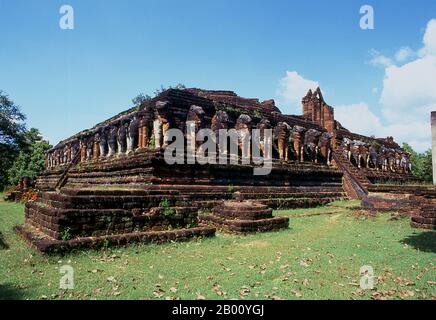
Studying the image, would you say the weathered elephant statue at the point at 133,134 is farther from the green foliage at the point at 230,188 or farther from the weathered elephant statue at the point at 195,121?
the green foliage at the point at 230,188

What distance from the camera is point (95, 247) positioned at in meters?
6.46

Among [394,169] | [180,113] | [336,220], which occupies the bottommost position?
[336,220]

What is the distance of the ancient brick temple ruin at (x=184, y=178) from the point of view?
7004mm

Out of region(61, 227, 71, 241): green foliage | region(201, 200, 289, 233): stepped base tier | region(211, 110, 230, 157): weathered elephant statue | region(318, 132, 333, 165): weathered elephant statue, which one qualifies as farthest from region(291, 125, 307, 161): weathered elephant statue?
region(61, 227, 71, 241): green foliage

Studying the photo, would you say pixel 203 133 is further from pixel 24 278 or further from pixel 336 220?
A: pixel 24 278

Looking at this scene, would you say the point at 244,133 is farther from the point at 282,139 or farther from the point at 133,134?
the point at 133,134

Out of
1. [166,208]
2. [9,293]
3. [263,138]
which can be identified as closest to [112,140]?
[263,138]

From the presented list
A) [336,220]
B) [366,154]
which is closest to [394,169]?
[366,154]

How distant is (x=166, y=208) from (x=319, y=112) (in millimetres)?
21006

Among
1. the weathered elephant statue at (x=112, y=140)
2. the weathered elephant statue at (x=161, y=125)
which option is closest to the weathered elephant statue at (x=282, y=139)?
the weathered elephant statue at (x=161, y=125)

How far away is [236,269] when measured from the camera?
18.4ft

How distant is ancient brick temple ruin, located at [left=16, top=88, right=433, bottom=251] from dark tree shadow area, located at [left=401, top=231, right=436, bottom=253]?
3.00 metres

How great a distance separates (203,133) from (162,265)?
9.35 metres

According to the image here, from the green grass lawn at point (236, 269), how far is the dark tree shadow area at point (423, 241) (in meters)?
0.02
